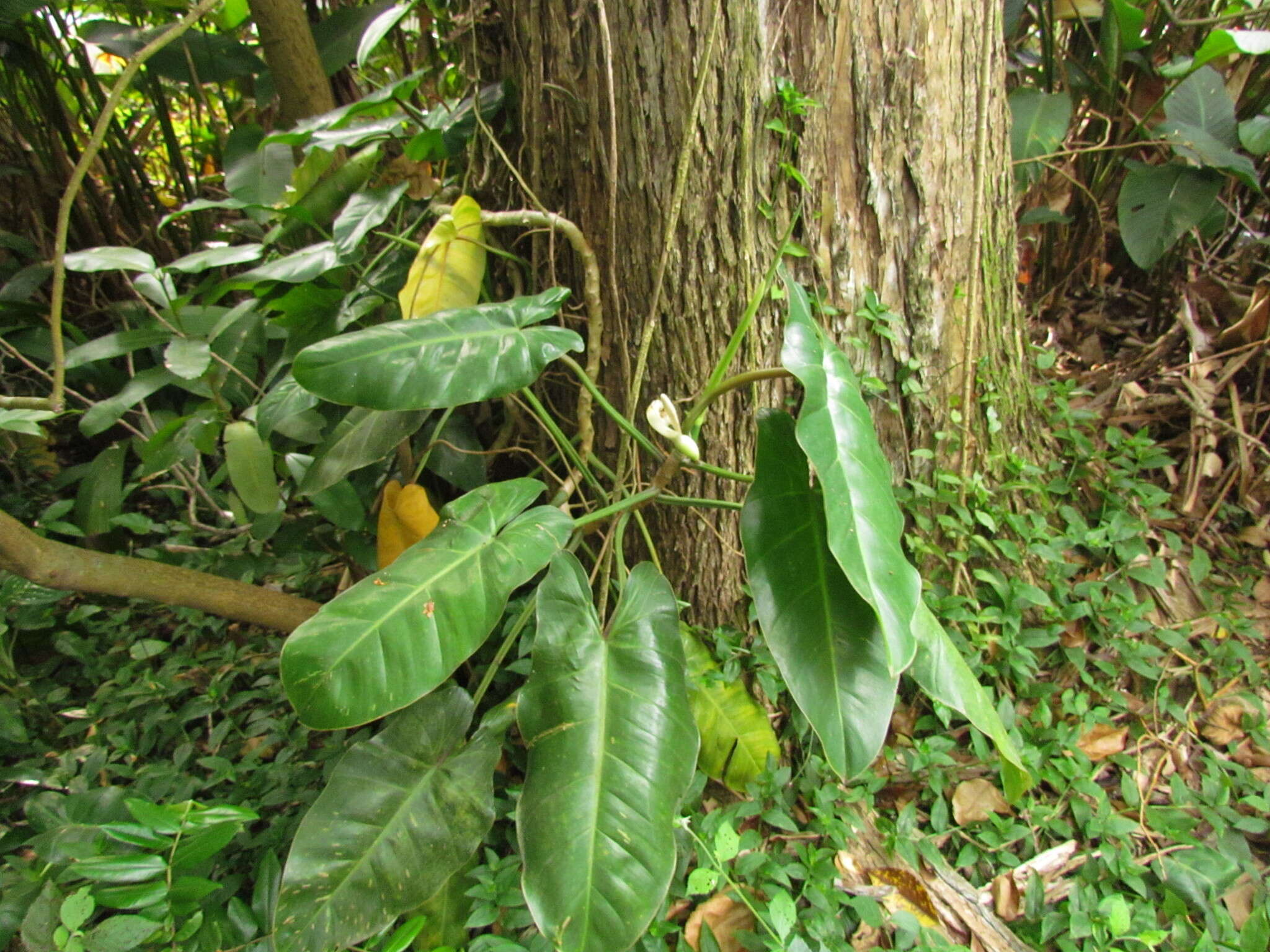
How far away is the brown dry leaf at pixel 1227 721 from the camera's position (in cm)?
135

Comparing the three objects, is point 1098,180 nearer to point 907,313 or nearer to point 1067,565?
point 907,313

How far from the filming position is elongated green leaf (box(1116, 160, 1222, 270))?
169 cm

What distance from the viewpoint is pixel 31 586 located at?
157cm

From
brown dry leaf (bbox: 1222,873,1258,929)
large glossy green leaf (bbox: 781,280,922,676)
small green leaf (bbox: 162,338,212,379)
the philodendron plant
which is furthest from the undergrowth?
small green leaf (bbox: 162,338,212,379)

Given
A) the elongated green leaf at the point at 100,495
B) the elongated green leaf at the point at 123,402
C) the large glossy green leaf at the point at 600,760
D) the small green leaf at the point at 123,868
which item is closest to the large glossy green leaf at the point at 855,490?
the large glossy green leaf at the point at 600,760

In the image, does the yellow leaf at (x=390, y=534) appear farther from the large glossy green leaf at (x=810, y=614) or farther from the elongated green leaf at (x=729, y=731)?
the large glossy green leaf at (x=810, y=614)

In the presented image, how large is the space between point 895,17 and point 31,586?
82.7 inches

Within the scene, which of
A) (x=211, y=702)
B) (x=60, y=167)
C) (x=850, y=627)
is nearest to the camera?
(x=850, y=627)

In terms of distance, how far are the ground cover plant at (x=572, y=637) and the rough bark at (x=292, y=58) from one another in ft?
0.31

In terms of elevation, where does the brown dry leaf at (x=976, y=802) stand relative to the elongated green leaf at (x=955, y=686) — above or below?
below

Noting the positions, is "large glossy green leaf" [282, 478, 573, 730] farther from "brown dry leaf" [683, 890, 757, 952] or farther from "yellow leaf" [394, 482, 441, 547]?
"brown dry leaf" [683, 890, 757, 952]

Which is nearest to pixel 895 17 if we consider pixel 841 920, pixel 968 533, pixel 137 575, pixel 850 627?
pixel 968 533

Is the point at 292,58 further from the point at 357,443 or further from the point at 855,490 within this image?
the point at 855,490

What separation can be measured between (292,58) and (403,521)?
57.2 inches
